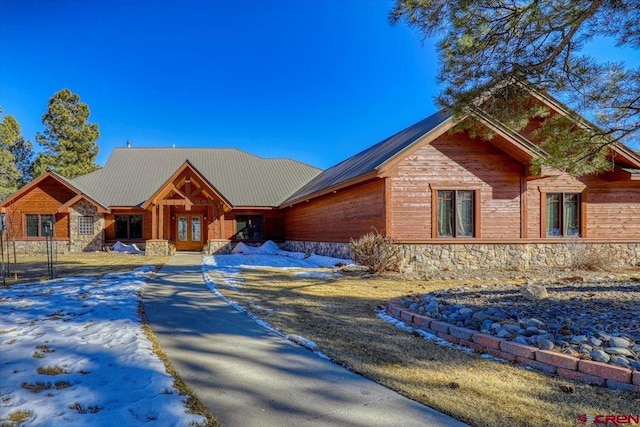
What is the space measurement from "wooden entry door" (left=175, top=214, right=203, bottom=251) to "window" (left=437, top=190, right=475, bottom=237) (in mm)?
15510

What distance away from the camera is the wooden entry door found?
2378 cm

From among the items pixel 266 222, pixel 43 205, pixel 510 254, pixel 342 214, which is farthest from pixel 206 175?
pixel 510 254

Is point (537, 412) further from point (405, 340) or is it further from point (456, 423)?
point (405, 340)

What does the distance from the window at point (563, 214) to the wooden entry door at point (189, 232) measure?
18413 millimetres

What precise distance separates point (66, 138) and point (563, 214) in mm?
39690

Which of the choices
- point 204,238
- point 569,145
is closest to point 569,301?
point 569,145

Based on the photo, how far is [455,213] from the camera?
13562 millimetres

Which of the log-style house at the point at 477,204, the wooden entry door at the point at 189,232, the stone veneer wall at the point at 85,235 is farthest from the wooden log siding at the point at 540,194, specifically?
the stone veneer wall at the point at 85,235

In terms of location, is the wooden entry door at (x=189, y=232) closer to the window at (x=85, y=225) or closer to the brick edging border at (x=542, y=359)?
the window at (x=85, y=225)

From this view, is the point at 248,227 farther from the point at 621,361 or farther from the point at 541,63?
the point at 621,361

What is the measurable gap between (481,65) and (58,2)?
10.8 metres

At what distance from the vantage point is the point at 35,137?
36000 mm

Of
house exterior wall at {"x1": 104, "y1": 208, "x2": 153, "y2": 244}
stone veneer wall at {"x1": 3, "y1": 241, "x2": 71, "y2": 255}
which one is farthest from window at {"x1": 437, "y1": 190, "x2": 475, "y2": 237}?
stone veneer wall at {"x1": 3, "y1": 241, "x2": 71, "y2": 255}

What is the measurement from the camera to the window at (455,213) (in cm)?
1351
